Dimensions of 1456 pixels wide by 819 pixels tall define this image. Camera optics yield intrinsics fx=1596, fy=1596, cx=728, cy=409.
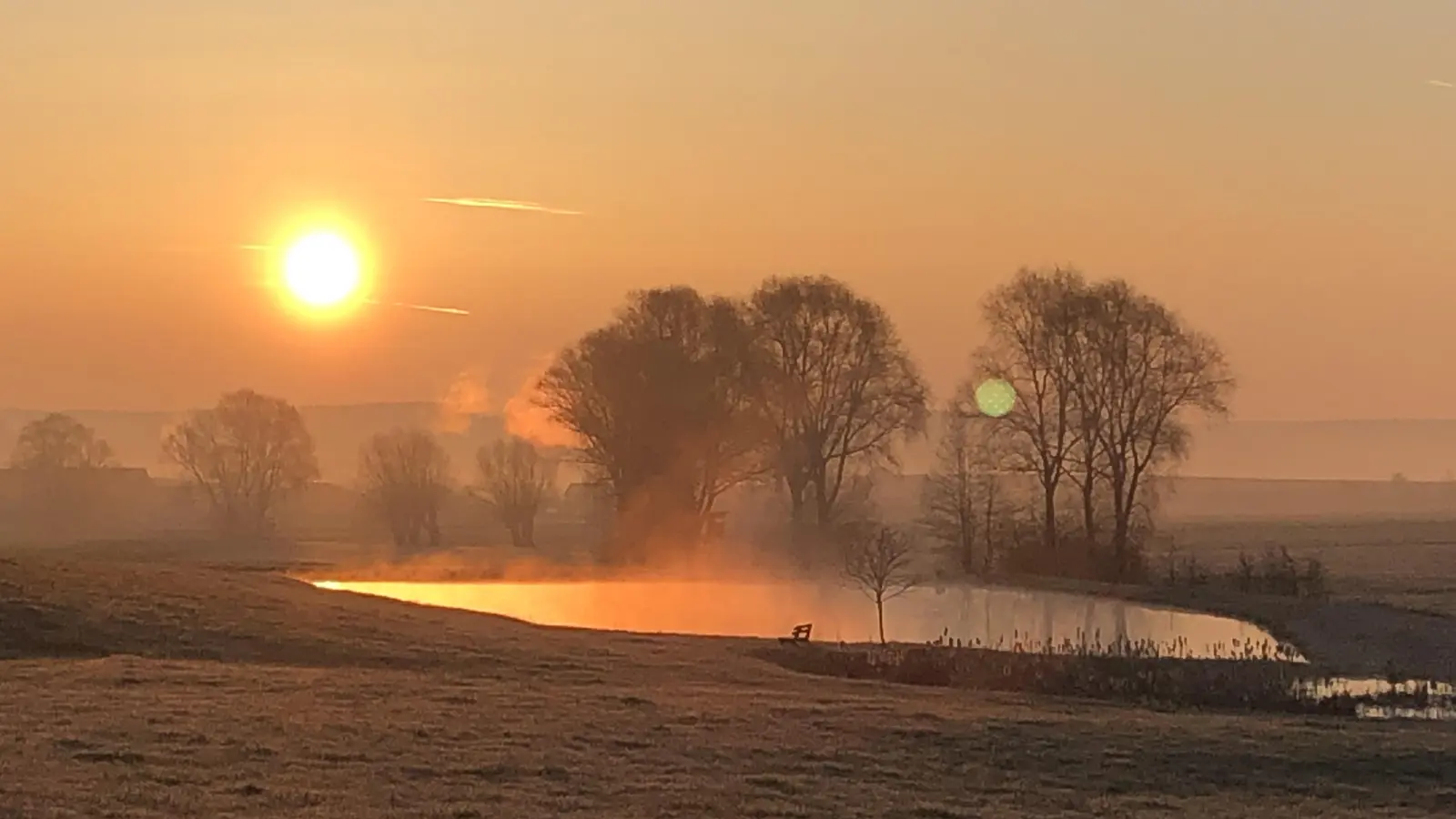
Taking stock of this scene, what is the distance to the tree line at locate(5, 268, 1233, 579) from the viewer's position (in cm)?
5550

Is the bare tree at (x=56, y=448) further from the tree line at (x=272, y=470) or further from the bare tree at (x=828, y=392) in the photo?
the bare tree at (x=828, y=392)

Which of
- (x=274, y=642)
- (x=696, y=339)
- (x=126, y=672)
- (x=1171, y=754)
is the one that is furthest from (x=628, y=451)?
(x=1171, y=754)

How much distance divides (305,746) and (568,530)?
288 feet

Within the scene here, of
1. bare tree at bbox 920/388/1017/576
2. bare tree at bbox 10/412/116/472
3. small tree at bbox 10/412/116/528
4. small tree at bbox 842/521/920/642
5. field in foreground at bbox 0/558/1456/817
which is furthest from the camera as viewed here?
bare tree at bbox 10/412/116/472

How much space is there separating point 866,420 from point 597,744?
47894 millimetres

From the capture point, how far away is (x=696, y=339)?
209ft

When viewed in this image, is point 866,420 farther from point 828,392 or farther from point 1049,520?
point 1049,520

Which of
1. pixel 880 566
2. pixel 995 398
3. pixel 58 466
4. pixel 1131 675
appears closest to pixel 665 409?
pixel 995 398

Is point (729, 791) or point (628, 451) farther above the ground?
point (628, 451)

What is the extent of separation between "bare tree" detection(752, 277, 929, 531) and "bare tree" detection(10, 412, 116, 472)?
58.8 meters

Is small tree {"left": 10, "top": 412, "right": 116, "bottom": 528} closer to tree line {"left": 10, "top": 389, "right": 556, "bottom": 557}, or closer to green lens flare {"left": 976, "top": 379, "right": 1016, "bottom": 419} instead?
tree line {"left": 10, "top": 389, "right": 556, "bottom": 557}

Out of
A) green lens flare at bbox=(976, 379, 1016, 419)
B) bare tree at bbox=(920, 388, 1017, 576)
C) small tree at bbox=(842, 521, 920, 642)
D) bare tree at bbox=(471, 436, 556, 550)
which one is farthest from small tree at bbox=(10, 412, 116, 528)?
small tree at bbox=(842, 521, 920, 642)

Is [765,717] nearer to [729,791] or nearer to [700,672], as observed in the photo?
[729,791]

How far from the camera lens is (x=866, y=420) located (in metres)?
63.8
